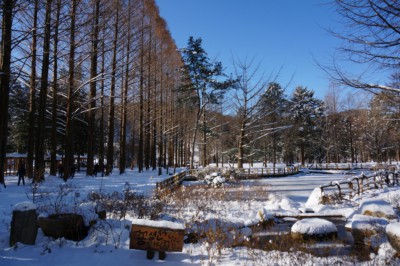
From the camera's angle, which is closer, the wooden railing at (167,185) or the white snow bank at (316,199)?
the wooden railing at (167,185)

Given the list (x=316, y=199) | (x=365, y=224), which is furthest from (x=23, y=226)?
(x=316, y=199)

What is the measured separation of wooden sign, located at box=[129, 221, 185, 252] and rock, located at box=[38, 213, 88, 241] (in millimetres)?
1599

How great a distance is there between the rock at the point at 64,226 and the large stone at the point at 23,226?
0.41 m

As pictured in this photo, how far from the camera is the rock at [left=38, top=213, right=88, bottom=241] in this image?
619 centimetres

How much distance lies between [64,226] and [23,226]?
29.7 inches

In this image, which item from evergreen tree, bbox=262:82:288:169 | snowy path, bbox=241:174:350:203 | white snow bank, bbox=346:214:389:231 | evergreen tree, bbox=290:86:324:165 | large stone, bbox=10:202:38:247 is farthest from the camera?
evergreen tree, bbox=290:86:324:165

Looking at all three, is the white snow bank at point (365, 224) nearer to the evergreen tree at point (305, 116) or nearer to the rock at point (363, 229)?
the rock at point (363, 229)

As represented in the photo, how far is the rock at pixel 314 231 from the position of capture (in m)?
7.91

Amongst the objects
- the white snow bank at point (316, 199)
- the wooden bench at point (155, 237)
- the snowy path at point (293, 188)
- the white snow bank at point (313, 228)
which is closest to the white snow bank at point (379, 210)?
the white snow bank at point (313, 228)

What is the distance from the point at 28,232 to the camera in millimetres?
5742

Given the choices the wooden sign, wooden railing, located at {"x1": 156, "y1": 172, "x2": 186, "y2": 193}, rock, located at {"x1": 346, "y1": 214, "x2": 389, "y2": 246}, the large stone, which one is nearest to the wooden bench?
the wooden sign

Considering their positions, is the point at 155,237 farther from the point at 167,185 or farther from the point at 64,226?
the point at 167,185

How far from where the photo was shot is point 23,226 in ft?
18.6

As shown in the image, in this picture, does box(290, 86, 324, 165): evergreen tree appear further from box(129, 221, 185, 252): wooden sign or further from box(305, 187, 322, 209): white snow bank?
box(129, 221, 185, 252): wooden sign
